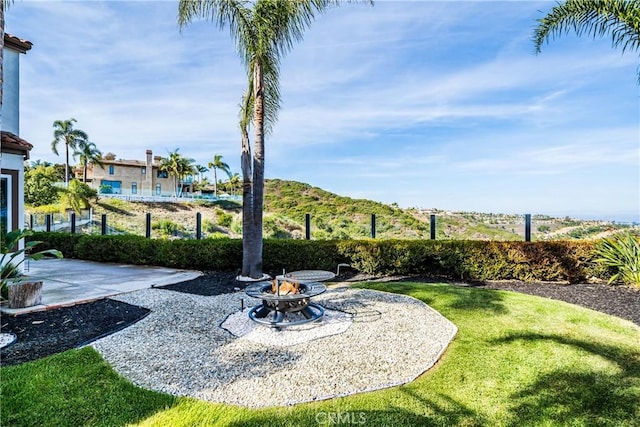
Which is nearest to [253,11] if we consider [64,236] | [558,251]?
[558,251]

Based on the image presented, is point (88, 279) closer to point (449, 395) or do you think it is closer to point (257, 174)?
point (257, 174)

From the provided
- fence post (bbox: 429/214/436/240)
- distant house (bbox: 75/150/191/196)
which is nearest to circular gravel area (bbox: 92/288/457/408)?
fence post (bbox: 429/214/436/240)

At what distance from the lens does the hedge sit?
7293 millimetres

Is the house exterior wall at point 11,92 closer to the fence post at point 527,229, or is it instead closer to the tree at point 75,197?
the fence post at point 527,229

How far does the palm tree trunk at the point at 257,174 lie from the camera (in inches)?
302

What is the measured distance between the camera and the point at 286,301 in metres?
4.63

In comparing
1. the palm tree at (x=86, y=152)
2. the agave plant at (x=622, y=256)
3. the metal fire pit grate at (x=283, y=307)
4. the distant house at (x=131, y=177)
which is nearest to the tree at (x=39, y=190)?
the palm tree at (x=86, y=152)

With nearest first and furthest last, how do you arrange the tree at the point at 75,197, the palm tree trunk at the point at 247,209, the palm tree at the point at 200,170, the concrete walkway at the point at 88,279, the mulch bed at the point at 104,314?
the mulch bed at the point at 104,314 < the concrete walkway at the point at 88,279 < the palm tree trunk at the point at 247,209 < the tree at the point at 75,197 < the palm tree at the point at 200,170

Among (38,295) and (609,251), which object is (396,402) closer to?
(38,295)

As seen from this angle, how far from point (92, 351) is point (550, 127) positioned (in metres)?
12.3

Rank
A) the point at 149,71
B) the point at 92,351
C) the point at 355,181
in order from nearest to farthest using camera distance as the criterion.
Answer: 1. the point at 92,351
2. the point at 149,71
3. the point at 355,181

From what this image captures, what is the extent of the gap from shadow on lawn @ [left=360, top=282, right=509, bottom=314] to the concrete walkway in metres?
4.72

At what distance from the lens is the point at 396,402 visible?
281 cm

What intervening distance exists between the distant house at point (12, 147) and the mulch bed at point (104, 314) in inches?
137
